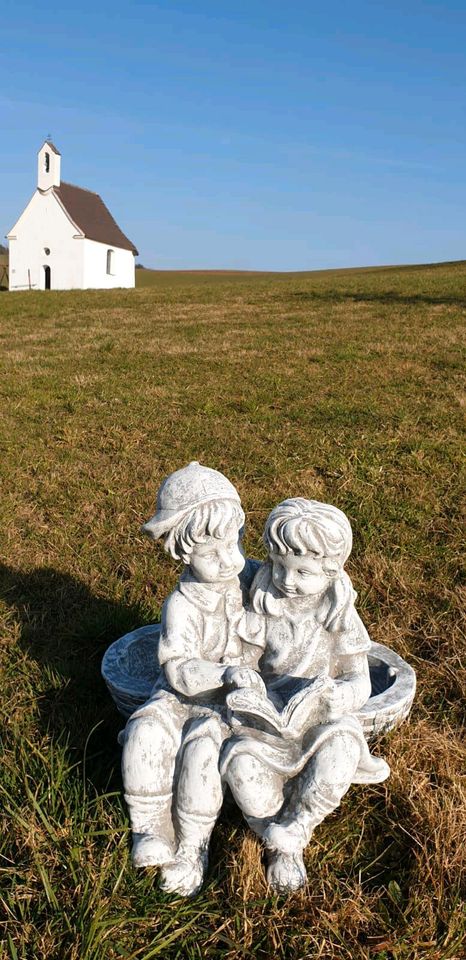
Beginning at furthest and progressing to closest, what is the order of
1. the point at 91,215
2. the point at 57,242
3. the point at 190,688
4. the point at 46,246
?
the point at 91,215
the point at 46,246
the point at 57,242
the point at 190,688

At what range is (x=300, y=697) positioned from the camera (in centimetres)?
227

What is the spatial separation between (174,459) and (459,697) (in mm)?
3658

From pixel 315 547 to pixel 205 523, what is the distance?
0.36 metres

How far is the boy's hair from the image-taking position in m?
2.37

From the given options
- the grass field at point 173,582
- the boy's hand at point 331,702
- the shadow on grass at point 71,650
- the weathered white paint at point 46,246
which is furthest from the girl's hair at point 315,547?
the weathered white paint at point 46,246

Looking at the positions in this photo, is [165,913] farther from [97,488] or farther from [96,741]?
[97,488]

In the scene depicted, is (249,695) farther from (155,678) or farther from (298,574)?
(155,678)

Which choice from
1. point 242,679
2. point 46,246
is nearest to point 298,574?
point 242,679

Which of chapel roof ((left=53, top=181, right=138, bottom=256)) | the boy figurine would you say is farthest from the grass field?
chapel roof ((left=53, top=181, right=138, bottom=256))

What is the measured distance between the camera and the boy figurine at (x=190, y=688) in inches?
89.6

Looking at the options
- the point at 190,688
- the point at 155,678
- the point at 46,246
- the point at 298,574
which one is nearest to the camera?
the point at 190,688

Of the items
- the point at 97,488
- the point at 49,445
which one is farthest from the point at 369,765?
the point at 49,445

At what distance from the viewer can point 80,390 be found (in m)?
8.70

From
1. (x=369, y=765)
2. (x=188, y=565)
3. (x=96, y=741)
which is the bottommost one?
(x=96, y=741)
